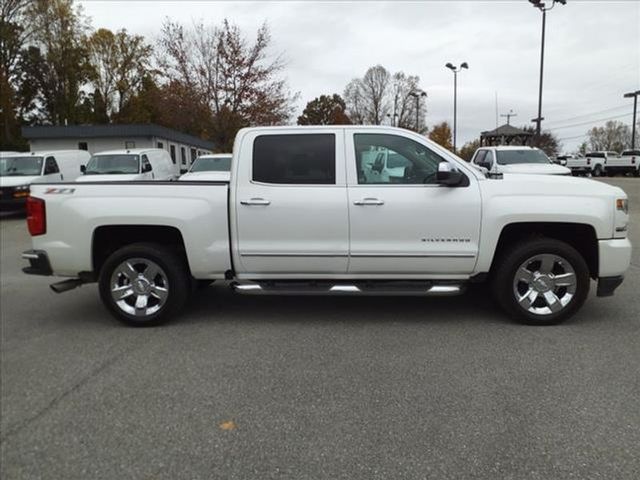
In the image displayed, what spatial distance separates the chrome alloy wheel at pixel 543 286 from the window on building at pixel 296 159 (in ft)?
6.65

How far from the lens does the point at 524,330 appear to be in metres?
4.68

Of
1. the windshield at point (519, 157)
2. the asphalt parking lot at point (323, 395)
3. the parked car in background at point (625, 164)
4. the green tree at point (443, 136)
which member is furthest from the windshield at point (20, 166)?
the green tree at point (443, 136)

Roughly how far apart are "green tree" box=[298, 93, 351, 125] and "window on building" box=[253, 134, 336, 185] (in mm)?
74943

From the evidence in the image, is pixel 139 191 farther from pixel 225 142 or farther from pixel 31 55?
pixel 31 55

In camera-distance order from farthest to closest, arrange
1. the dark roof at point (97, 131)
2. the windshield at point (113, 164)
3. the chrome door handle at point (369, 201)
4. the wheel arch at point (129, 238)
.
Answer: the dark roof at point (97, 131) < the windshield at point (113, 164) < the wheel arch at point (129, 238) < the chrome door handle at point (369, 201)

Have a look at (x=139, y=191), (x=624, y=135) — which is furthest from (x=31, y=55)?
(x=624, y=135)

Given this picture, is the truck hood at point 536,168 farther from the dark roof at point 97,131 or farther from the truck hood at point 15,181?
the dark roof at point 97,131

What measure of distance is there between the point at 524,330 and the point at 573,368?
0.86 m

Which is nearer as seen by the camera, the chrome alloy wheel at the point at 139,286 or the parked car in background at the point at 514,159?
the chrome alloy wheel at the point at 139,286

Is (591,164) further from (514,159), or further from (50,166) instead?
(50,166)

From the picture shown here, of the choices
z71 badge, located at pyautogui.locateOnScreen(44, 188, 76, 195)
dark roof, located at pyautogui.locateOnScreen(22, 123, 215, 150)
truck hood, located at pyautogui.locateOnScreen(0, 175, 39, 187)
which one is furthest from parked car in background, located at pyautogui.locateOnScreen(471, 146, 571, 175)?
dark roof, located at pyautogui.locateOnScreen(22, 123, 215, 150)

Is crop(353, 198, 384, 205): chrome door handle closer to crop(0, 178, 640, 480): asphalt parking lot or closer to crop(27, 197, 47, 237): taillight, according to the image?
crop(0, 178, 640, 480): asphalt parking lot

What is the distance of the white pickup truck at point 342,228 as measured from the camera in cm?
465

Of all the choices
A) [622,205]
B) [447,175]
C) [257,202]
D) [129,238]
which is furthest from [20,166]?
[622,205]
